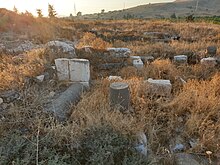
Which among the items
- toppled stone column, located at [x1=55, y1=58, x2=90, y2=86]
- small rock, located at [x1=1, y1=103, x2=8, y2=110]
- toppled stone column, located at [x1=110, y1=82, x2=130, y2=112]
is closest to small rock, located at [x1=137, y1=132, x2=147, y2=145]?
toppled stone column, located at [x1=110, y1=82, x2=130, y2=112]

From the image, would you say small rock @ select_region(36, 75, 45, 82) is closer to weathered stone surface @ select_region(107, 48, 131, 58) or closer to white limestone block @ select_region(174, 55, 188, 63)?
weathered stone surface @ select_region(107, 48, 131, 58)

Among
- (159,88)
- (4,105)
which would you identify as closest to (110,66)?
(159,88)

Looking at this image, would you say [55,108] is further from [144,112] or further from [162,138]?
[162,138]

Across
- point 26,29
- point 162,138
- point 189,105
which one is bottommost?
point 162,138

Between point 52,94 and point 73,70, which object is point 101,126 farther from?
point 73,70

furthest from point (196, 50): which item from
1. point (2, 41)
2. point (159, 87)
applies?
point (2, 41)

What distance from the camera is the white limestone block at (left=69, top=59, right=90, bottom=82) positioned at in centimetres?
518

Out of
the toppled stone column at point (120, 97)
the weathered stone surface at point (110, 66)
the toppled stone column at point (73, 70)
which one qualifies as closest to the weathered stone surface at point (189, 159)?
the toppled stone column at point (120, 97)

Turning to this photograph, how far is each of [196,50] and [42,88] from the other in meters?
6.72

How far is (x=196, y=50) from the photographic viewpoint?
920 centimetres

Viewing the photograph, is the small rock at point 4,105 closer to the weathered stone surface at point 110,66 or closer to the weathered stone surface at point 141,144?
the weathered stone surface at point 141,144

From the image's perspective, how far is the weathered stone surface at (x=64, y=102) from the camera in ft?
12.6

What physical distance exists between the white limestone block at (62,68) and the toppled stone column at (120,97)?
Result: 165cm

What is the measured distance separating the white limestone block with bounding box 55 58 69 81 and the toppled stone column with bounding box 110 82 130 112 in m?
1.65
